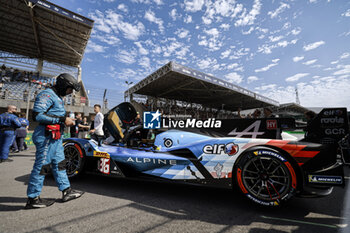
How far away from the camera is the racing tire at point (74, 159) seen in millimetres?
2607

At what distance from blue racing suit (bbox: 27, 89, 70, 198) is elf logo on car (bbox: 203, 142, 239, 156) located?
1.79 meters

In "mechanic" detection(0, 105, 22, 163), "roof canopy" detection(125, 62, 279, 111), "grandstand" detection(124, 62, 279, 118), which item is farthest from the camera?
"grandstand" detection(124, 62, 279, 118)

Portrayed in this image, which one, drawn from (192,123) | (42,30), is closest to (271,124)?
(192,123)

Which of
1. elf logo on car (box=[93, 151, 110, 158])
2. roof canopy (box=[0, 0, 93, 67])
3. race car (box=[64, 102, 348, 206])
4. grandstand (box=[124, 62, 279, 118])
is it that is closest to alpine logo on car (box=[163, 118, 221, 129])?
race car (box=[64, 102, 348, 206])

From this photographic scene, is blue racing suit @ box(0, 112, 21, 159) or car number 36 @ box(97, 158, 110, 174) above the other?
blue racing suit @ box(0, 112, 21, 159)

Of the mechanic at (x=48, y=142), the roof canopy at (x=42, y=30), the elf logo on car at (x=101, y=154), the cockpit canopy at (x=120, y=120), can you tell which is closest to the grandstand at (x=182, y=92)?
the roof canopy at (x=42, y=30)

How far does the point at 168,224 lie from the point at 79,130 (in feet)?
22.3

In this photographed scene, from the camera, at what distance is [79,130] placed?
22.9 feet

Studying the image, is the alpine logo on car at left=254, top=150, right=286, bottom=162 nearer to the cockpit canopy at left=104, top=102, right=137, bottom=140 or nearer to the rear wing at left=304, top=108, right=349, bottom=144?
the rear wing at left=304, top=108, right=349, bottom=144

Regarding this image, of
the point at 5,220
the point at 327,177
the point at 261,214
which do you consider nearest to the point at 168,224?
the point at 261,214

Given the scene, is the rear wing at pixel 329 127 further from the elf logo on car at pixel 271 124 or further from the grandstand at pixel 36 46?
the grandstand at pixel 36 46

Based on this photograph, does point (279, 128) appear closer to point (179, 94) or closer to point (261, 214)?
point (261, 214)

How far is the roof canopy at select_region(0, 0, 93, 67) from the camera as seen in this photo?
11.7m

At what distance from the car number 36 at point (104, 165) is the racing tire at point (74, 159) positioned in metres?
0.32
